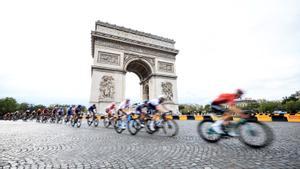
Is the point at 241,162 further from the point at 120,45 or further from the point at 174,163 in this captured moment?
the point at 120,45

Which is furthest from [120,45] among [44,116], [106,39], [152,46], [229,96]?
[229,96]

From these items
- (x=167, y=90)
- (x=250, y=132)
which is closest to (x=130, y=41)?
(x=167, y=90)

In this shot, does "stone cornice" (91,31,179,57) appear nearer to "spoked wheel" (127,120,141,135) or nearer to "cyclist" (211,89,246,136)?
"spoked wheel" (127,120,141,135)

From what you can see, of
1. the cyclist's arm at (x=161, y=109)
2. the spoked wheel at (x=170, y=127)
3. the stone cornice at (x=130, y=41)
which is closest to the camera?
the spoked wheel at (x=170, y=127)

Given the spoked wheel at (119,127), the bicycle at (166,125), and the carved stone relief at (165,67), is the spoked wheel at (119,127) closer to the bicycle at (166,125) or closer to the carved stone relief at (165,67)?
the bicycle at (166,125)

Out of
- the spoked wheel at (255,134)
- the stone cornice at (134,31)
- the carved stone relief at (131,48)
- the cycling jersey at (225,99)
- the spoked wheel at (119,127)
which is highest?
the stone cornice at (134,31)

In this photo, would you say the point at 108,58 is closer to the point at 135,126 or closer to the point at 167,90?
the point at 167,90

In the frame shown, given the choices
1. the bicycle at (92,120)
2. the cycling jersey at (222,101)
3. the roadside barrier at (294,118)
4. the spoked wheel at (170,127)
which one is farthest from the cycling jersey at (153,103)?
the roadside barrier at (294,118)

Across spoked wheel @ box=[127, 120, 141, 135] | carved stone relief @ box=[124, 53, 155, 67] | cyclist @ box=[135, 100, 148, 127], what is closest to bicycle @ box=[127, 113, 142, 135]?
spoked wheel @ box=[127, 120, 141, 135]

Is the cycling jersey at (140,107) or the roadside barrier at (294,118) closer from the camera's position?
the cycling jersey at (140,107)
